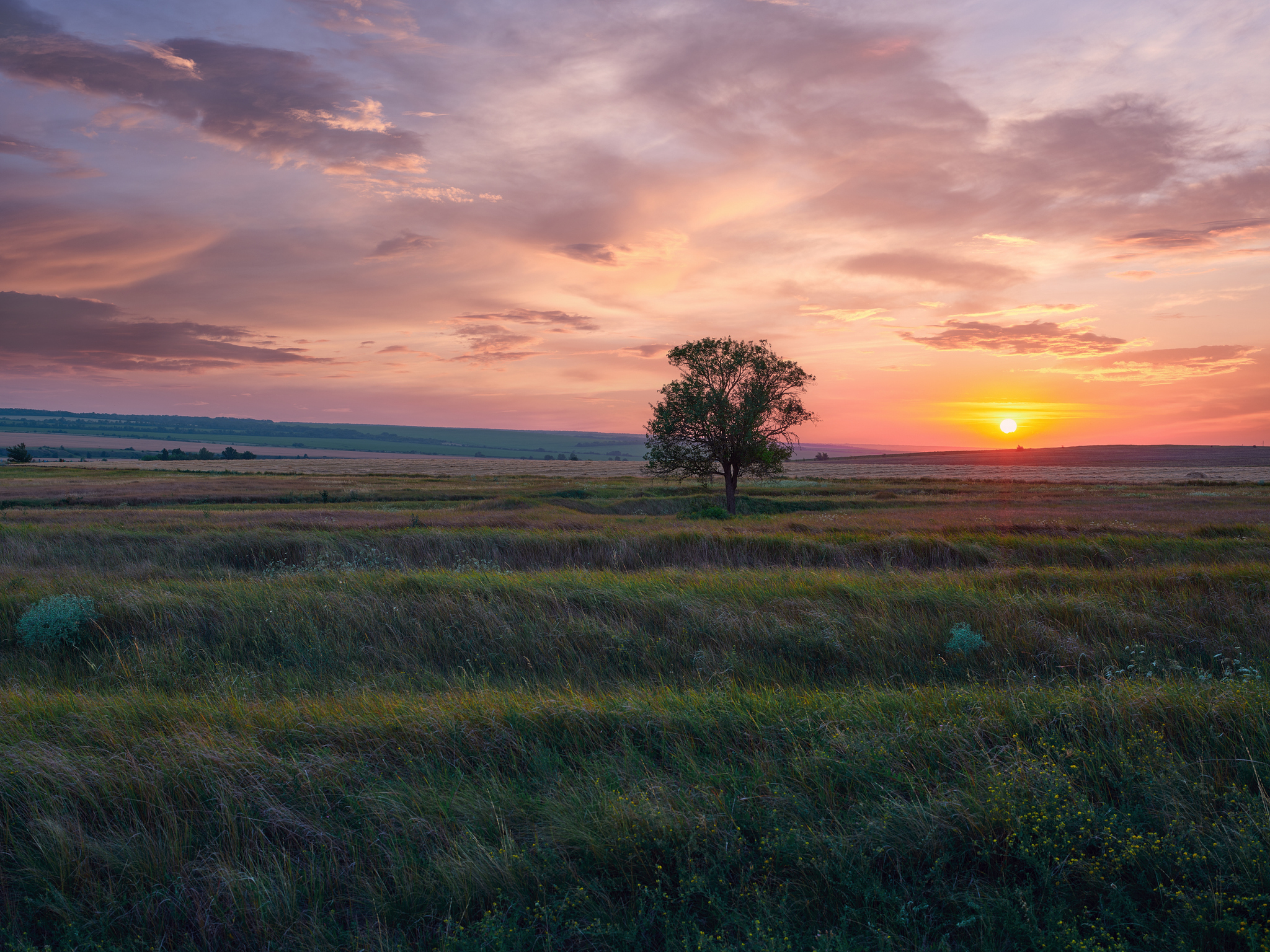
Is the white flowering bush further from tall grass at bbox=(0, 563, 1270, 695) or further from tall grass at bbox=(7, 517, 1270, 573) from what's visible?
tall grass at bbox=(7, 517, 1270, 573)

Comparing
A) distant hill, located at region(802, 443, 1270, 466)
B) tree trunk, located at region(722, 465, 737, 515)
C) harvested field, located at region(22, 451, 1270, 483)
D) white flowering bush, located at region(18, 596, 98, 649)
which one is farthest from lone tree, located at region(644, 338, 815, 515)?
distant hill, located at region(802, 443, 1270, 466)

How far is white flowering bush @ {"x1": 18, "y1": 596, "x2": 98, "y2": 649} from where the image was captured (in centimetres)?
846

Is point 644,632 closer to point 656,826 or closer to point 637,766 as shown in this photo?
point 637,766

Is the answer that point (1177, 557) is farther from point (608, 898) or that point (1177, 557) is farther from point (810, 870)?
point (608, 898)

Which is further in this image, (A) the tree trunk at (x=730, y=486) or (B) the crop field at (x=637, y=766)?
(A) the tree trunk at (x=730, y=486)

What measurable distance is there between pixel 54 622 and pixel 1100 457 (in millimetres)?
165138

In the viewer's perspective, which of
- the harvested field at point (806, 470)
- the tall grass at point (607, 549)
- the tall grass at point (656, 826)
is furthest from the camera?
the harvested field at point (806, 470)

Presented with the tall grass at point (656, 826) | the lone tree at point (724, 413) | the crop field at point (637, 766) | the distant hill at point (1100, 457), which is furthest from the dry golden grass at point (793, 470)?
the tall grass at point (656, 826)

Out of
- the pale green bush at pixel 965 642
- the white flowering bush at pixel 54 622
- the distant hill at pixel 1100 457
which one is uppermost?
the distant hill at pixel 1100 457

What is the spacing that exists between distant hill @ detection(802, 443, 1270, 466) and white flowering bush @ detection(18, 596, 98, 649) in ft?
431

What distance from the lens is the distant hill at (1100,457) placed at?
11500 centimetres

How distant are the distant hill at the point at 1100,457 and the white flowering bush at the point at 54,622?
431ft

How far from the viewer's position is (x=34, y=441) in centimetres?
19425

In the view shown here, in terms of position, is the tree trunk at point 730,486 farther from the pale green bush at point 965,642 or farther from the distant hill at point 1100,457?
the distant hill at point 1100,457
